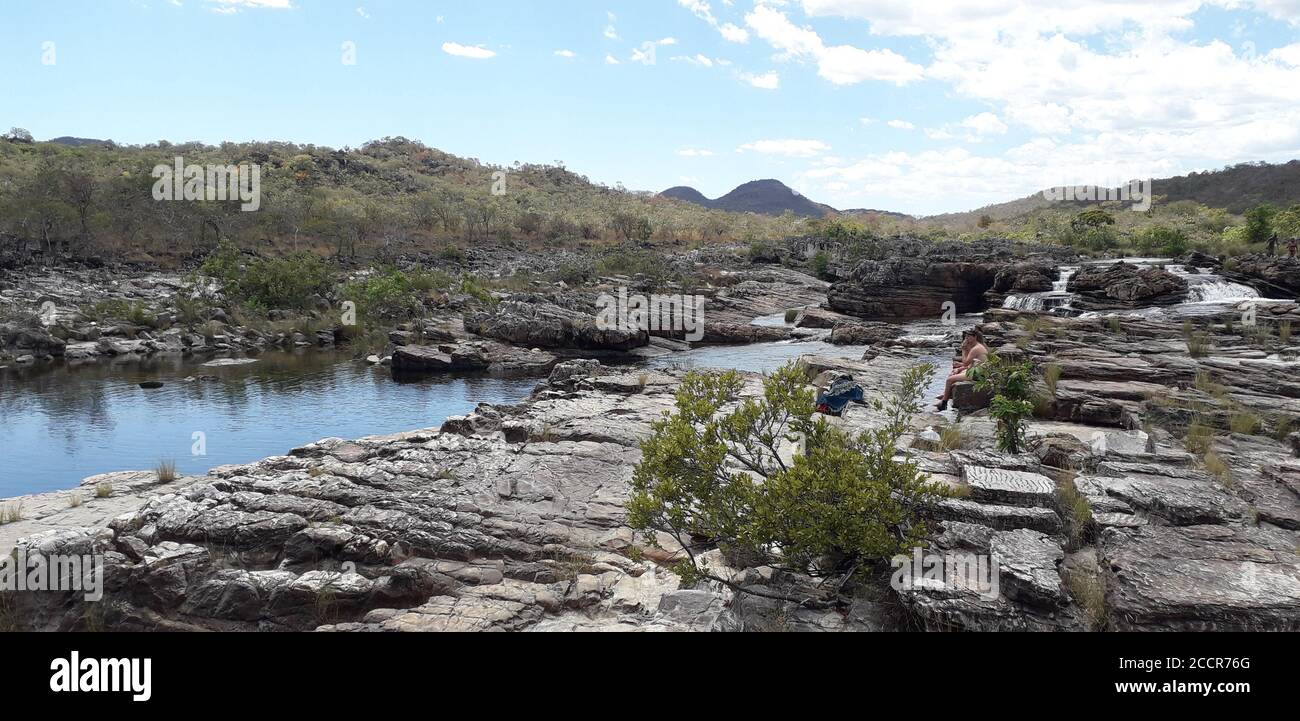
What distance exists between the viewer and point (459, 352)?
82.9ft

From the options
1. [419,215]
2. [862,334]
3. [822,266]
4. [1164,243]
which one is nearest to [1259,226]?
[1164,243]

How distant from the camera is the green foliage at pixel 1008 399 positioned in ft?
29.7

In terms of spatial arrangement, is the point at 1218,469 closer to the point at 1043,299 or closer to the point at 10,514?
the point at 10,514

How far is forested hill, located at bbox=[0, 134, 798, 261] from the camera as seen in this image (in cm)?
4134

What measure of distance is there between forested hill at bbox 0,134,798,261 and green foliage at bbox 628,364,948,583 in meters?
45.6

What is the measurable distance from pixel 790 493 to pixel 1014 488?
8.71 ft

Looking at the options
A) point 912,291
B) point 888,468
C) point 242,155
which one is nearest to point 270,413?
point 888,468

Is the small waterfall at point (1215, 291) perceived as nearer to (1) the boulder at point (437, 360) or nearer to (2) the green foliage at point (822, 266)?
(2) the green foliage at point (822, 266)

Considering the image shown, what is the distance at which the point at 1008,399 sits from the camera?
9461 mm

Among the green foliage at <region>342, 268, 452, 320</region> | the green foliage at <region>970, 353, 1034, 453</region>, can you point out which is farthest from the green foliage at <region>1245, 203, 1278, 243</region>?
the green foliage at <region>342, 268, 452, 320</region>

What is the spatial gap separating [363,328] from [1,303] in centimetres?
1384

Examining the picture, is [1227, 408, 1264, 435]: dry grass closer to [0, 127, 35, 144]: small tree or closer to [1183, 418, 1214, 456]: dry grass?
[1183, 418, 1214, 456]: dry grass

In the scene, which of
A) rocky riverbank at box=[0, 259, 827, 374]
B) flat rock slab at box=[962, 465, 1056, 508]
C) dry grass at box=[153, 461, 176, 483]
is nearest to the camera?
flat rock slab at box=[962, 465, 1056, 508]

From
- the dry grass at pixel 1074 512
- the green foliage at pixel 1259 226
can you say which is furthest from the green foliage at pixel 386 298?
the green foliage at pixel 1259 226
